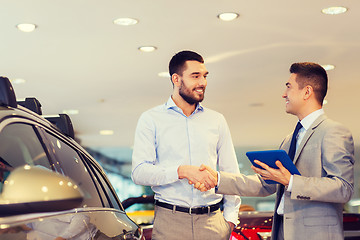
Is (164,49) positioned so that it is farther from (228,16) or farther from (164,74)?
(228,16)

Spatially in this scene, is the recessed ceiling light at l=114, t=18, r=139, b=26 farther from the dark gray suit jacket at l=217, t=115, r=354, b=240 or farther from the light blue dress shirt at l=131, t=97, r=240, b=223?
the dark gray suit jacket at l=217, t=115, r=354, b=240

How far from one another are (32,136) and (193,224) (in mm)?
1552

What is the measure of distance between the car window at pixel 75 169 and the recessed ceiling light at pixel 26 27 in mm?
4121

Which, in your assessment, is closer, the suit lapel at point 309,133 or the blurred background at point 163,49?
the suit lapel at point 309,133

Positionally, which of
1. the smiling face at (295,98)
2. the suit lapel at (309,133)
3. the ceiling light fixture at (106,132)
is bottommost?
the suit lapel at (309,133)

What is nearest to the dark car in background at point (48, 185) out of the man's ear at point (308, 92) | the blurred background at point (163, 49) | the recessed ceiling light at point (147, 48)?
the man's ear at point (308, 92)

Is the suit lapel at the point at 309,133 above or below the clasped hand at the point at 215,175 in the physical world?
above

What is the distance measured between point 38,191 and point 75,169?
1.02m

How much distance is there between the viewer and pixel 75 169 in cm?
225

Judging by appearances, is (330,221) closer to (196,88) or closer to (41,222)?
(196,88)

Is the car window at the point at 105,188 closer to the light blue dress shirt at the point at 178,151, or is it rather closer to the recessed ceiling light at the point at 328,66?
the light blue dress shirt at the point at 178,151

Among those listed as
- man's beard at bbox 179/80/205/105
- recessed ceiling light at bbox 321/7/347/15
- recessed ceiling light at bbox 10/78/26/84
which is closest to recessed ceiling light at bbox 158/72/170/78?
recessed ceiling light at bbox 10/78/26/84

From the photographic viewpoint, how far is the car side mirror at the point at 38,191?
4.08 feet

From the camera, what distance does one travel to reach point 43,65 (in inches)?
311
